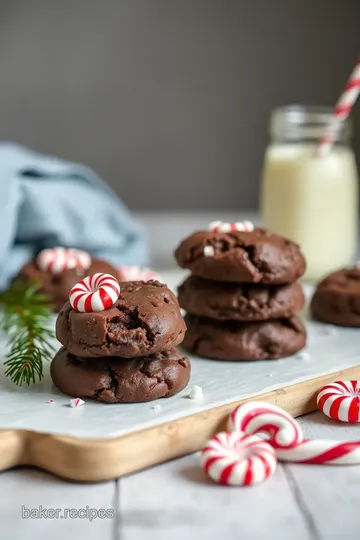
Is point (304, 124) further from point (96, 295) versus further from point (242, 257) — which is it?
point (96, 295)

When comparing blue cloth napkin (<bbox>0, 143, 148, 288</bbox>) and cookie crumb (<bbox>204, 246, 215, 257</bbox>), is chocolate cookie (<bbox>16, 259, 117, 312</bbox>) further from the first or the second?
cookie crumb (<bbox>204, 246, 215, 257</bbox>)

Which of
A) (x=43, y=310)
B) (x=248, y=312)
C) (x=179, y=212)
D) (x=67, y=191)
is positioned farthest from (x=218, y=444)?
(x=179, y=212)

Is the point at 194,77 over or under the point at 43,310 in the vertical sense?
over

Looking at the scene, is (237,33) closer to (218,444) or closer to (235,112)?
(235,112)

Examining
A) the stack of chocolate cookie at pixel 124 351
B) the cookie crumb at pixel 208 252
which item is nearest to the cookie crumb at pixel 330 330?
the cookie crumb at pixel 208 252

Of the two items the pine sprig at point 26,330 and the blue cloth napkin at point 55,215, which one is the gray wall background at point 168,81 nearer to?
the blue cloth napkin at point 55,215

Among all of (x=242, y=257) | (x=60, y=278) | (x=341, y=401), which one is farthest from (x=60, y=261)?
(x=341, y=401)
